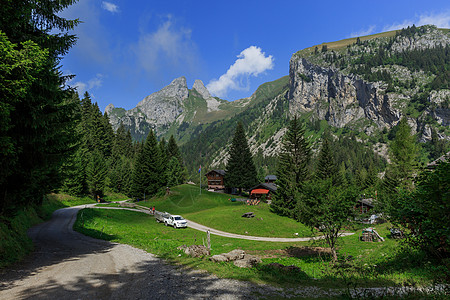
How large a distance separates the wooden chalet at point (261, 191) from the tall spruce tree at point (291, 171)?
55.0ft

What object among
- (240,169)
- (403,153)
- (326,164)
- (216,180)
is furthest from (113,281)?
(216,180)

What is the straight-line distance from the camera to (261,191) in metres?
65.2

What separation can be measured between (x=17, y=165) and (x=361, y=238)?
34.5 m

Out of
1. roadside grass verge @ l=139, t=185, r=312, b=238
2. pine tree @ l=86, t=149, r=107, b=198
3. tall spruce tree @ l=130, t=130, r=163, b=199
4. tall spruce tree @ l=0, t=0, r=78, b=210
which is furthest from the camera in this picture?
tall spruce tree @ l=130, t=130, r=163, b=199

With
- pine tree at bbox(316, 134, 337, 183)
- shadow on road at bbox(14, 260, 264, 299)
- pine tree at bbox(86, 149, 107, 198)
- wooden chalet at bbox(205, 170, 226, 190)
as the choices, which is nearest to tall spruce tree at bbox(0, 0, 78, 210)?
shadow on road at bbox(14, 260, 264, 299)

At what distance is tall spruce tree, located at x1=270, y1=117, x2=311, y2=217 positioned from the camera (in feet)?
147

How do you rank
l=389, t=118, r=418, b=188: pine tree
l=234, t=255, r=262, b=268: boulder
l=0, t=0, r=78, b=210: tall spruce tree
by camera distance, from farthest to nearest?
l=389, t=118, r=418, b=188: pine tree < l=234, t=255, r=262, b=268: boulder < l=0, t=0, r=78, b=210: tall spruce tree

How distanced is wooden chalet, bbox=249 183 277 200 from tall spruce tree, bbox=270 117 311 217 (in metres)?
16.8

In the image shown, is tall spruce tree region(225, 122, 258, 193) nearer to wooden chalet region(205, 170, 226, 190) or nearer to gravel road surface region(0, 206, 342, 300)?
wooden chalet region(205, 170, 226, 190)

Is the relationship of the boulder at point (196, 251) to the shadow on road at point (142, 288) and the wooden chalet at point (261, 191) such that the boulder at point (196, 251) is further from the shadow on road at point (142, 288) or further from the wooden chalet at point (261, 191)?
the wooden chalet at point (261, 191)

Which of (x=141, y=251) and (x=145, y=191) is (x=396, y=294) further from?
(x=145, y=191)

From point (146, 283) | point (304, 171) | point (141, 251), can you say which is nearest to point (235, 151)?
point (304, 171)

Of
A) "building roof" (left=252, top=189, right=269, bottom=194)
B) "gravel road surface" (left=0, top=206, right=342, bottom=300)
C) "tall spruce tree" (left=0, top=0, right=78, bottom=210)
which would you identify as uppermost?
"tall spruce tree" (left=0, top=0, right=78, bottom=210)

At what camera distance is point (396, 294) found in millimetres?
6641
